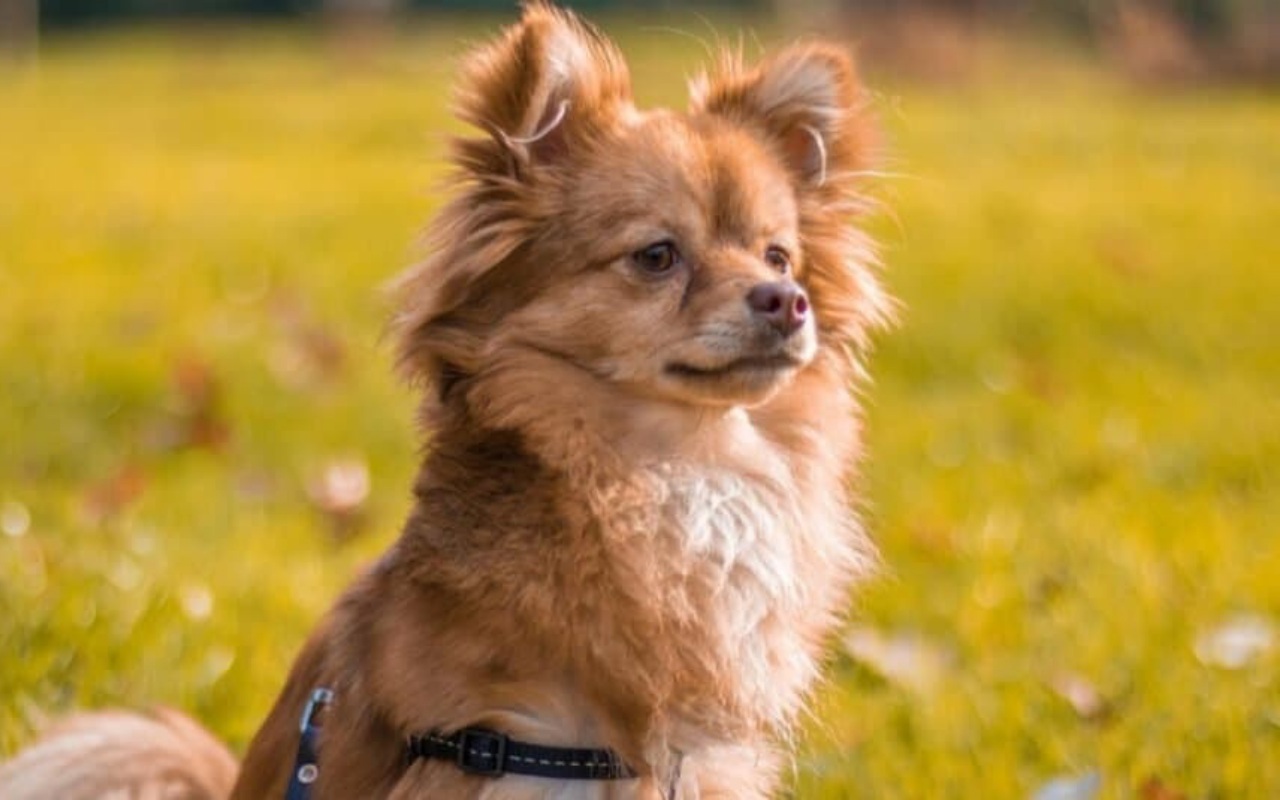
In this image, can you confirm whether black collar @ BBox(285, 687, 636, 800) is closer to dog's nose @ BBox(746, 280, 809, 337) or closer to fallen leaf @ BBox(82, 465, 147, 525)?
dog's nose @ BBox(746, 280, 809, 337)

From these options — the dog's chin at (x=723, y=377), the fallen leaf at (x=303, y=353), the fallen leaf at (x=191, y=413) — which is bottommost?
the fallen leaf at (x=303, y=353)

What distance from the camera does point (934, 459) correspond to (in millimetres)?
6980

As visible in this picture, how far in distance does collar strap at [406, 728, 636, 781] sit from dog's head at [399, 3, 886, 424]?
2.10ft

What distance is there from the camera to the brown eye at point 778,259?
12.0ft

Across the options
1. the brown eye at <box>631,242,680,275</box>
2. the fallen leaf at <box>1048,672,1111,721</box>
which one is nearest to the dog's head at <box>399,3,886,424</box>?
the brown eye at <box>631,242,680,275</box>

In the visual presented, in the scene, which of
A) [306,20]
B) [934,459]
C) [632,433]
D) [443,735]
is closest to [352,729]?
[443,735]

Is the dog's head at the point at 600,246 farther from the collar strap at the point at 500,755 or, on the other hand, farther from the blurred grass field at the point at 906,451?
the collar strap at the point at 500,755

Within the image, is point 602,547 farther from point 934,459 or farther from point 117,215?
point 117,215

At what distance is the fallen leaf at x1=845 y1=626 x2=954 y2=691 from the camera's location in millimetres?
4848

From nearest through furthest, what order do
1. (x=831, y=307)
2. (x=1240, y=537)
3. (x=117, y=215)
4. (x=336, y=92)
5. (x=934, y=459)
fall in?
1. (x=831, y=307)
2. (x=1240, y=537)
3. (x=934, y=459)
4. (x=117, y=215)
5. (x=336, y=92)

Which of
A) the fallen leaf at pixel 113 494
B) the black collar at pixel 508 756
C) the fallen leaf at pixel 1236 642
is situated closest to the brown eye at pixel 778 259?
the black collar at pixel 508 756

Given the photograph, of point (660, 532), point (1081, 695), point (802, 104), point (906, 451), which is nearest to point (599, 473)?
point (660, 532)

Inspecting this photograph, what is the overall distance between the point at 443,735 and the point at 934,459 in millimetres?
4180

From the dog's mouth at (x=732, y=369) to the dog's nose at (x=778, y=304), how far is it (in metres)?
0.06
